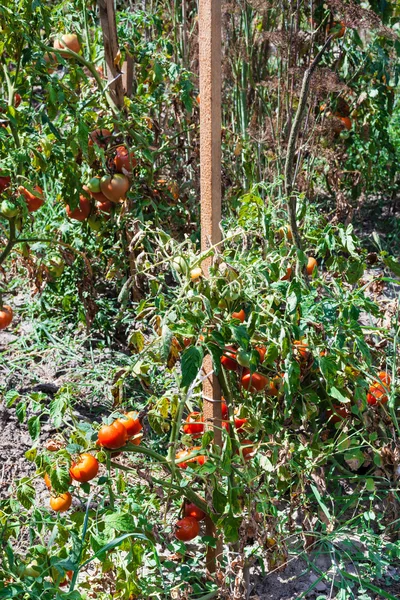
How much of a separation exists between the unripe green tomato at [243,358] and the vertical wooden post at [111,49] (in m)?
1.32

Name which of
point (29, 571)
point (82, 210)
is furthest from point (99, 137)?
point (29, 571)

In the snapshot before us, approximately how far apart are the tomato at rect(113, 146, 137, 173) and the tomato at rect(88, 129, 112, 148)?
0.25 feet

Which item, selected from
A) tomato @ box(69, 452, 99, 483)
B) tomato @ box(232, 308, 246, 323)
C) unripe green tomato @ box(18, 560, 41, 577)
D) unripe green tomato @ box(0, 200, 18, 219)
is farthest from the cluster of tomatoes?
unripe green tomato @ box(0, 200, 18, 219)

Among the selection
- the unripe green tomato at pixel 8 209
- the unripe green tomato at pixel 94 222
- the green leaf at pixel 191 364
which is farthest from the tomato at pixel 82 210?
the green leaf at pixel 191 364

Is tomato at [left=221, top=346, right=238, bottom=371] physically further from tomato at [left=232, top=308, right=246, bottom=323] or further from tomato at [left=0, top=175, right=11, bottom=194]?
tomato at [left=0, top=175, right=11, bottom=194]

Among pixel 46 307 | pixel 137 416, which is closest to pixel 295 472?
pixel 137 416

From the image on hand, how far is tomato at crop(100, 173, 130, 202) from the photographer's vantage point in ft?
8.61

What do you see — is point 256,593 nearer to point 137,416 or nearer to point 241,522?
point 241,522

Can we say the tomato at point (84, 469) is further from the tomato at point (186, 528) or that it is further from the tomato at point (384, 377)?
A: the tomato at point (384, 377)

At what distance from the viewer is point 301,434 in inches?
77.4

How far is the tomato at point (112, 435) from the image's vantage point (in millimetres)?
1598

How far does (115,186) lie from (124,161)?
0.10 m

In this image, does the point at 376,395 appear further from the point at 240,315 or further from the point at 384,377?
the point at 240,315

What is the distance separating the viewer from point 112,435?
1599mm
